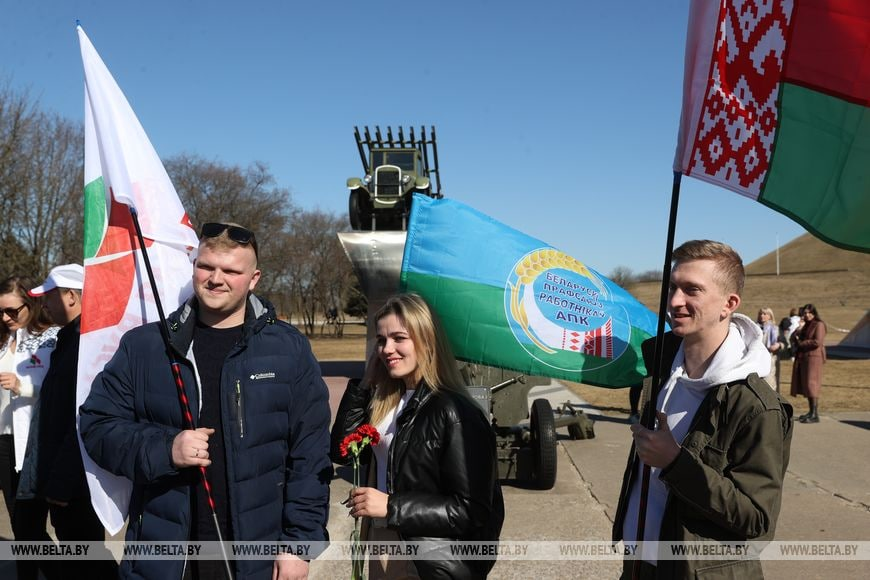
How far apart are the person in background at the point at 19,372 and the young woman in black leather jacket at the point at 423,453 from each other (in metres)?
2.19

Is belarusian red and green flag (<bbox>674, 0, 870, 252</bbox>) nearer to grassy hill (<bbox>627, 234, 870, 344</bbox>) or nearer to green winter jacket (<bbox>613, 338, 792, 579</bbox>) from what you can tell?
green winter jacket (<bbox>613, 338, 792, 579</bbox>)

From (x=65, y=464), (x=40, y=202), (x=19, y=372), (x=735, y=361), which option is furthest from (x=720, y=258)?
(x=40, y=202)

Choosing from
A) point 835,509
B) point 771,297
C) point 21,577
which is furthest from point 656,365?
point 771,297

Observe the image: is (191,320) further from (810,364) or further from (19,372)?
(810,364)

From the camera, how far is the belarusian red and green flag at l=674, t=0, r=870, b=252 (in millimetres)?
2371

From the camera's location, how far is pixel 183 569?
238 cm

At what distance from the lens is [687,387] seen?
2375 millimetres

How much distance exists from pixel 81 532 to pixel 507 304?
2443 millimetres

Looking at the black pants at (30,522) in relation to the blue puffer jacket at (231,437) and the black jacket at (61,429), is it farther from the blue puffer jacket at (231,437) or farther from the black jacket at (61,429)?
the blue puffer jacket at (231,437)

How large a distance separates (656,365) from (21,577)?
355cm

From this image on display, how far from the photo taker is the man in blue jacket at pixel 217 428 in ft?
7.91

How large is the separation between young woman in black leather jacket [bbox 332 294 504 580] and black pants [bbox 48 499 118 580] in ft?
5.54

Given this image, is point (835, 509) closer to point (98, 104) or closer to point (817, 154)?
point (817, 154)

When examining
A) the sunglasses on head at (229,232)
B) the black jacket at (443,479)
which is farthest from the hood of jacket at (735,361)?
the sunglasses on head at (229,232)
